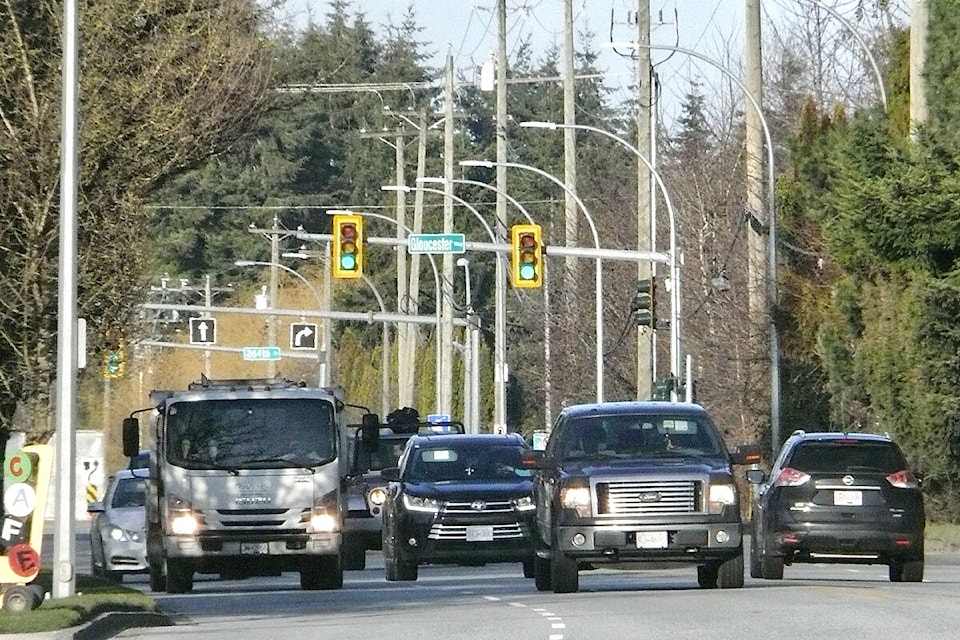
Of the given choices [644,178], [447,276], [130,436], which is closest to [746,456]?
[130,436]

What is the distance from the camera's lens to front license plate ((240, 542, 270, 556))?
28.7 metres

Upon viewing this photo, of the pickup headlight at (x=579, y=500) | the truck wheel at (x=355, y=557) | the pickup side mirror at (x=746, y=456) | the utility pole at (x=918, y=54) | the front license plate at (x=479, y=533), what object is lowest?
the truck wheel at (x=355, y=557)

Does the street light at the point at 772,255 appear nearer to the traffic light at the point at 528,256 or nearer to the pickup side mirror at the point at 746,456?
the traffic light at the point at 528,256

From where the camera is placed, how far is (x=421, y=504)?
29.8m

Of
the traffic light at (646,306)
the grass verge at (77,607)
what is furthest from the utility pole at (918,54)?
the grass verge at (77,607)

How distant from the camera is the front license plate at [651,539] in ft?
81.5

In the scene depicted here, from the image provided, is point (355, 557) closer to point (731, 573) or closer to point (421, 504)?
point (421, 504)

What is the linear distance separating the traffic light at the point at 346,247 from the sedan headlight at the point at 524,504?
46.6ft

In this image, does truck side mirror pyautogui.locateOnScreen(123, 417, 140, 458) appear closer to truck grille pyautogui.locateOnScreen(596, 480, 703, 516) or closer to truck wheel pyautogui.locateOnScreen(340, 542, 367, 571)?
truck grille pyautogui.locateOnScreen(596, 480, 703, 516)

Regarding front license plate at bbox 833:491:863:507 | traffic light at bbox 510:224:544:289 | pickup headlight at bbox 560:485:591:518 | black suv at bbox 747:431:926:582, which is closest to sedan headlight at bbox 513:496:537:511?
black suv at bbox 747:431:926:582

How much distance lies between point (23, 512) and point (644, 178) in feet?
89.6

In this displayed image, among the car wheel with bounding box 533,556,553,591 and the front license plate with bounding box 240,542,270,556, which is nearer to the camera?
the car wheel with bounding box 533,556,553,591

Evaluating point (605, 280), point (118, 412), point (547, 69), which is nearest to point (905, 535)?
point (605, 280)

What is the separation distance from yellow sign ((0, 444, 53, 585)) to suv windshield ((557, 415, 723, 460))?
6254 millimetres
